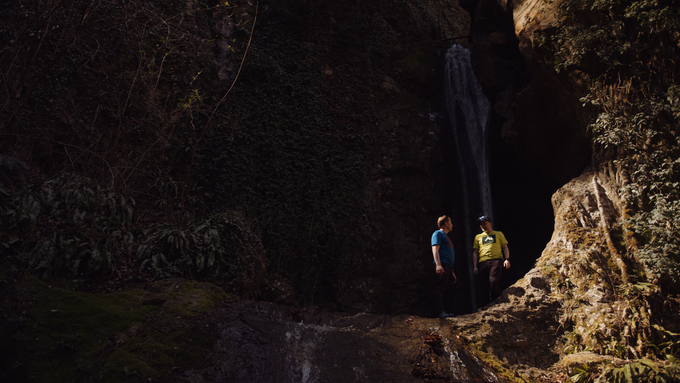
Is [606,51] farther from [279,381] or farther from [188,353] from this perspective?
[188,353]

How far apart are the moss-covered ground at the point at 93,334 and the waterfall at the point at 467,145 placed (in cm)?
808

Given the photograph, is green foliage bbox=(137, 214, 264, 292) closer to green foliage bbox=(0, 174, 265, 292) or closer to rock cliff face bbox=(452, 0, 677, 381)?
green foliage bbox=(0, 174, 265, 292)

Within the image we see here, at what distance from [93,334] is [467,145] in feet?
33.9

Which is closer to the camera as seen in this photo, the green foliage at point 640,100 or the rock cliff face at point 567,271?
the rock cliff face at point 567,271

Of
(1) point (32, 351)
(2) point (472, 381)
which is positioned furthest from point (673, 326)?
A: (1) point (32, 351)

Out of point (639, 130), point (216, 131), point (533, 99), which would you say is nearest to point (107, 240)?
point (216, 131)

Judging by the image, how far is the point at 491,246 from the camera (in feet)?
20.9

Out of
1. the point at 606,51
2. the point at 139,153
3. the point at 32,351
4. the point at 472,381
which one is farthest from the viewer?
the point at 139,153

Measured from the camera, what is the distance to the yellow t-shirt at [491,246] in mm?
6348

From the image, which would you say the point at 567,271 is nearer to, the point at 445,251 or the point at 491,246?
the point at 491,246

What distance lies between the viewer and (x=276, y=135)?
9.88 meters

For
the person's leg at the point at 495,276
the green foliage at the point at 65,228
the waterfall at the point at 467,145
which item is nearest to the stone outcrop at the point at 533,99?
the waterfall at the point at 467,145

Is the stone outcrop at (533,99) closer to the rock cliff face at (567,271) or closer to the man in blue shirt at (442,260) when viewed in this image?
the rock cliff face at (567,271)

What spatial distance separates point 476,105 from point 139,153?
932 centimetres
